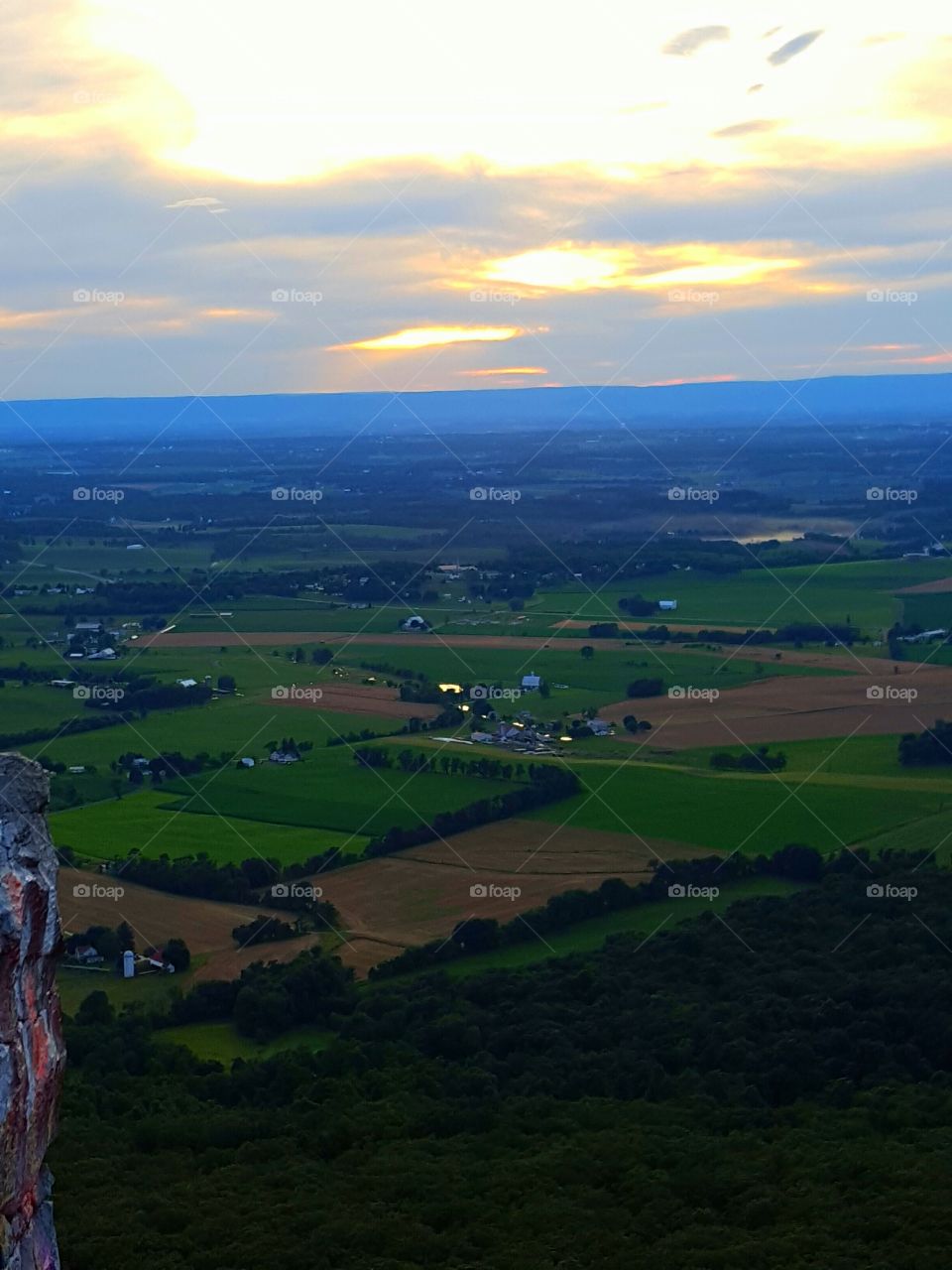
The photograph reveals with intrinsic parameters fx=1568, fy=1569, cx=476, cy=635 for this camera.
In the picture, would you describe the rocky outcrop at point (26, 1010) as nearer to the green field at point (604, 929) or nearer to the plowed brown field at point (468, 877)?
the green field at point (604, 929)

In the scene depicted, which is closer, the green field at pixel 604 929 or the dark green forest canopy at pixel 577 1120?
the dark green forest canopy at pixel 577 1120

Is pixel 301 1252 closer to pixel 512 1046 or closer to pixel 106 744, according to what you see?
pixel 512 1046

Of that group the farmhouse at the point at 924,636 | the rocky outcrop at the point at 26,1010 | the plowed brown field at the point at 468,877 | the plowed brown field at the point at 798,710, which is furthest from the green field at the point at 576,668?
the rocky outcrop at the point at 26,1010

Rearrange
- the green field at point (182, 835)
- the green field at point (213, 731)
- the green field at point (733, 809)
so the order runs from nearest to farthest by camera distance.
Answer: the green field at point (182, 835), the green field at point (733, 809), the green field at point (213, 731)

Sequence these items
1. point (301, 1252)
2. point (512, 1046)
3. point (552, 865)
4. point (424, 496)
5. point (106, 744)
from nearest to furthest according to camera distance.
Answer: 1. point (301, 1252)
2. point (512, 1046)
3. point (552, 865)
4. point (106, 744)
5. point (424, 496)

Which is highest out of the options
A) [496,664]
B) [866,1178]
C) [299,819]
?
[496,664]

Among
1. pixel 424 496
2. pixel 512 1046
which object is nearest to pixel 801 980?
pixel 512 1046
